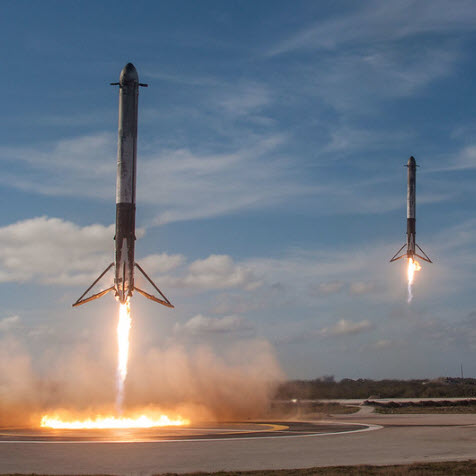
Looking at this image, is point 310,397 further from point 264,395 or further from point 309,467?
point 309,467

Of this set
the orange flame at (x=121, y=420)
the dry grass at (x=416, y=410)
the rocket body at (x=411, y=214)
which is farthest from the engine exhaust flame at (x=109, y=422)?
the rocket body at (x=411, y=214)

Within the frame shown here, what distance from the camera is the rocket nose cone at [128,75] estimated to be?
4256 centimetres

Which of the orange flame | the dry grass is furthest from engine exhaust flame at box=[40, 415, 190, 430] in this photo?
the dry grass

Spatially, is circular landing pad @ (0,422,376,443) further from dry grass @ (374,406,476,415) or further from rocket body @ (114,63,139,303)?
dry grass @ (374,406,476,415)

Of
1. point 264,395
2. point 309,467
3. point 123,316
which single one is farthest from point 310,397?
point 309,467

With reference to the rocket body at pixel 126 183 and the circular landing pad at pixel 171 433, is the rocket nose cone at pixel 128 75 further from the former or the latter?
the circular landing pad at pixel 171 433

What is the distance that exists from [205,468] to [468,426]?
76.1 feet

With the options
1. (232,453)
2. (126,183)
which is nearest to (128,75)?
(126,183)

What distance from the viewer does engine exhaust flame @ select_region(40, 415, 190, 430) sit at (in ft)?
142

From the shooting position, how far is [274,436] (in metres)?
36.0

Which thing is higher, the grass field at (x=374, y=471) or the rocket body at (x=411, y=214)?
the rocket body at (x=411, y=214)

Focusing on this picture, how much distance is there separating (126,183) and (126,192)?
0.56 meters

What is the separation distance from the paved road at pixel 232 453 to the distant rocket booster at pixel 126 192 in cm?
1180

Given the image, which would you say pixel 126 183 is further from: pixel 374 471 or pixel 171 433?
pixel 374 471
